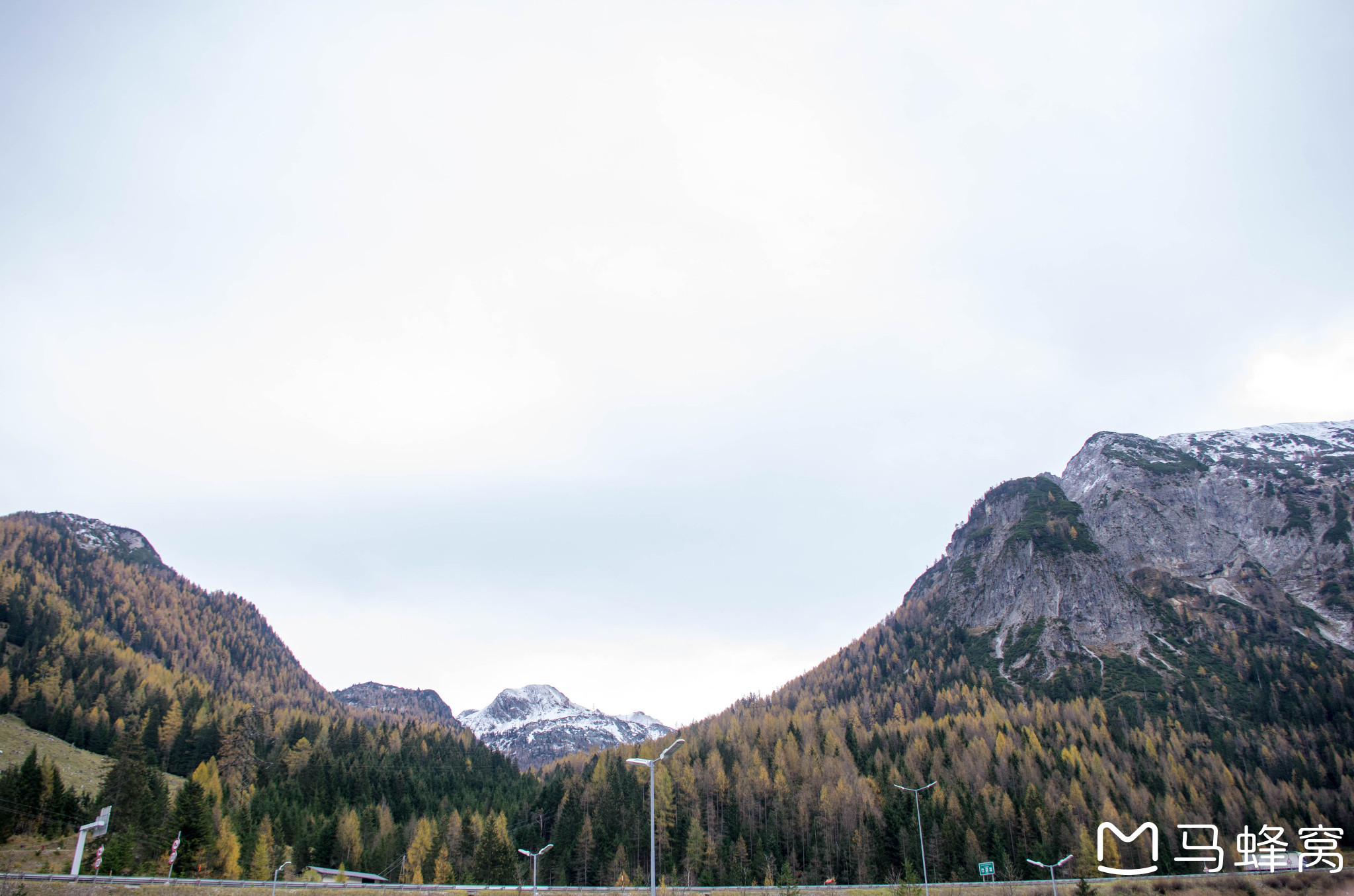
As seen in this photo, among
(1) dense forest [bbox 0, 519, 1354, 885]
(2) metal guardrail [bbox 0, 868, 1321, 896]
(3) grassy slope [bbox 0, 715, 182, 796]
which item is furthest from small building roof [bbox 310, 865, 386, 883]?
(3) grassy slope [bbox 0, 715, 182, 796]

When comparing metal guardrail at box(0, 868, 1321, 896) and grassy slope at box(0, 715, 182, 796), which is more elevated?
grassy slope at box(0, 715, 182, 796)

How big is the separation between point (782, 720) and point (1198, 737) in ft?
264

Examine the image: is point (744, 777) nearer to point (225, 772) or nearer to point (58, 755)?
point (225, 772)

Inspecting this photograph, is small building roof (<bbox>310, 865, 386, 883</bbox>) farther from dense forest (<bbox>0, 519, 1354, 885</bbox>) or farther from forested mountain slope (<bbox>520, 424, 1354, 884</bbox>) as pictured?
forested mountain slope (<bbox>520, 424, 1354, 884</bbox>)

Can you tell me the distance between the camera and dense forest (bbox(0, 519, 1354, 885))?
294ft

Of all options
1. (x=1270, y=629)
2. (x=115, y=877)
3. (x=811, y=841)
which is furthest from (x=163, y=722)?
(x=1270, y=629)

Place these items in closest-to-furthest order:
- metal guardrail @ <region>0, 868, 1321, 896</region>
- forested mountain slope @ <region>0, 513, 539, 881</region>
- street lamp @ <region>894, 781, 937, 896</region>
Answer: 1. metal guardrail @ <region>0, 868, 1321, 896</region>
2. street lamp @ <region>894, 781, 937, 896</region>
3. forested mountain slope @ <region>0, 513, 539, 881</region>

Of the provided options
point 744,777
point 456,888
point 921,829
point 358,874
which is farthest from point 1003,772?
point 358,874

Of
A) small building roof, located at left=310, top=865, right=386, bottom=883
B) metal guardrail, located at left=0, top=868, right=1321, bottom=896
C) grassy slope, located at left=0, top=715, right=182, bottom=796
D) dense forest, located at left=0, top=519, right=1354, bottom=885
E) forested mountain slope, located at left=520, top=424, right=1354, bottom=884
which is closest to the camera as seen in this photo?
metal guardrail, located at left=0, top=868, right=1321, bottom=896

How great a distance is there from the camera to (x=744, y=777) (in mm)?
116375

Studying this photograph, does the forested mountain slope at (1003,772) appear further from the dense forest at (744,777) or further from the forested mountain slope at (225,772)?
the forested mountain slope at (225,772)

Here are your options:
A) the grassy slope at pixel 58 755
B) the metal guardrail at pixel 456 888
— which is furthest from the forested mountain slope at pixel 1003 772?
the grassy slope at pixel 58 755

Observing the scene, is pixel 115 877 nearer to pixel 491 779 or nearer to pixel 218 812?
pixel 218 812

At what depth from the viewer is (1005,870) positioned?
244 ft
